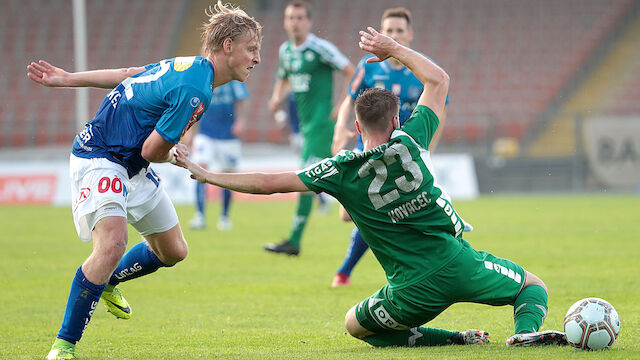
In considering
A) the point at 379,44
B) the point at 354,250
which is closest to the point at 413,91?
the point at 354,250

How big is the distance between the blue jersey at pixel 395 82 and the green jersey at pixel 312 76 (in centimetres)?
225

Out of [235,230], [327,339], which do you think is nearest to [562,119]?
[235,230]

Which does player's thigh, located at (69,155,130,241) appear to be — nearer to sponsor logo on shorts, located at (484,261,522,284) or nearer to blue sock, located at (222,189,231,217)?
sponsor logo on shorts, located at (484,261,522,284)

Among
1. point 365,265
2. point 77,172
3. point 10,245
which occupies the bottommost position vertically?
point 10,245

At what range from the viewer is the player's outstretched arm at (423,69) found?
187 inches

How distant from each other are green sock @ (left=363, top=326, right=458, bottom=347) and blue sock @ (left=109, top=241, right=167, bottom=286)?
62.1 inches

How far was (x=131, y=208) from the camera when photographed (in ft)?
17.3

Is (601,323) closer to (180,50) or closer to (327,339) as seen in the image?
(327,339)

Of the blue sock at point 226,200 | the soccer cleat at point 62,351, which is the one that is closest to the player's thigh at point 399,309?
the soccer cleat at point 62,351

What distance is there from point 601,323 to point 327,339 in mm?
1625

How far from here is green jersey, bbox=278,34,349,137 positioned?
995cm

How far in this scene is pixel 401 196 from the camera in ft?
15.1

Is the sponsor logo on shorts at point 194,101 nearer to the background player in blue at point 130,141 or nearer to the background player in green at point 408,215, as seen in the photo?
the background player in blue at point 130,141

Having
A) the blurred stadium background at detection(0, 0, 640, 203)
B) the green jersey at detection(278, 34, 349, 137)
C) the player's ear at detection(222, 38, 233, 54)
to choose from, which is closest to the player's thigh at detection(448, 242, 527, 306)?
the player's ear at detection(222, 38, 233, 54)
